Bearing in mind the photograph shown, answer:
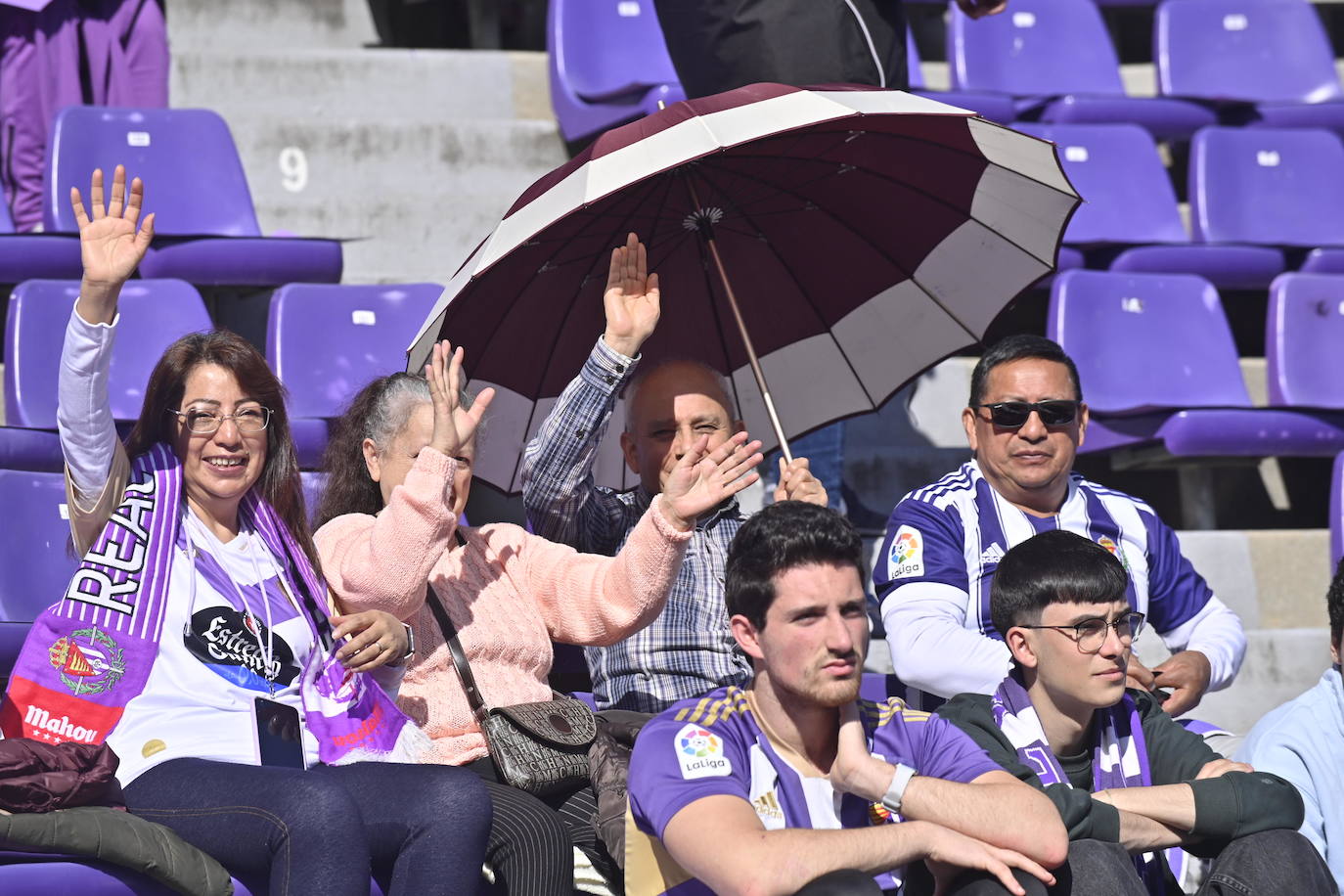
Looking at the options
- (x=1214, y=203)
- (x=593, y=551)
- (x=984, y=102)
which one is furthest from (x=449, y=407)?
(x=1214, y=203)

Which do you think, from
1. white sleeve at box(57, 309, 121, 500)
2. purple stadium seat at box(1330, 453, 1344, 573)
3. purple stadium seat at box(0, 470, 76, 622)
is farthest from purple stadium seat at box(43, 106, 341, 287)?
purple stadium seat at box(1330, 453, 1344, 573)

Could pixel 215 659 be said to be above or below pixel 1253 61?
below

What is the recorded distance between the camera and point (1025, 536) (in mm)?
3414

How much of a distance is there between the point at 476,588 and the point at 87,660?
759 mm

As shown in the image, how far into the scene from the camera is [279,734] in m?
2.85

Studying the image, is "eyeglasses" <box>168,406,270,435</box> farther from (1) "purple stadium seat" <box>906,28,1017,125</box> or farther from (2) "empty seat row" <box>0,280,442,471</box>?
(1) "purple stadium seat" <box>906,28,1017,125</box>

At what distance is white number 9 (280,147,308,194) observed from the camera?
555cm

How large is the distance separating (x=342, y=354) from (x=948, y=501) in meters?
1.79

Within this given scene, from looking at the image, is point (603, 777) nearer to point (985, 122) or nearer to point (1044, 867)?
point (1044, 867)

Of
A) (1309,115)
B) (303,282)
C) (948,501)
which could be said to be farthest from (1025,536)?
(1309,115)

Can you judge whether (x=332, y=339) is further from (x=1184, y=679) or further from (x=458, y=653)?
(x=1184, y=679)

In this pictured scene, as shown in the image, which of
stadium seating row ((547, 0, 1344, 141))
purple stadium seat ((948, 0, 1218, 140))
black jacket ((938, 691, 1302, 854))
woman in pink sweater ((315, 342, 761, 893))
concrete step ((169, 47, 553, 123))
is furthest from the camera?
purple stadium seat ((948, 0, 1218, 140))

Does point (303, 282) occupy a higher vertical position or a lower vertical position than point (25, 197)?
lower

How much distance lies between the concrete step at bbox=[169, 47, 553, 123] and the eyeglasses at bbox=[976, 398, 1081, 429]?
3064 millimetres
